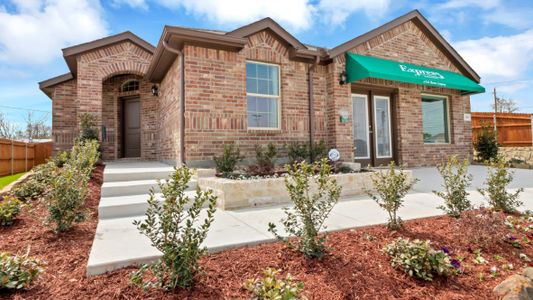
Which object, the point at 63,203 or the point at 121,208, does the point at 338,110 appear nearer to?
the point at 121,208

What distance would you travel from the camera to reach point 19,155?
37.4 ft

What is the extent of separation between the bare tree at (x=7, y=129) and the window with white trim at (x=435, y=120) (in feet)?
91.6

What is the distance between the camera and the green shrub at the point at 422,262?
2.34 m

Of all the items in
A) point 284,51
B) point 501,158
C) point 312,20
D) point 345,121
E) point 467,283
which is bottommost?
point 467,283

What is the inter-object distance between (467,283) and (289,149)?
502 cm

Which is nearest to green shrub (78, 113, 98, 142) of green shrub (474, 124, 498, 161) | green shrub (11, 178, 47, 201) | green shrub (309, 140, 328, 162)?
green shrub (11, 178, 47, 201)

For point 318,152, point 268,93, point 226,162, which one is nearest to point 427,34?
point 318,152

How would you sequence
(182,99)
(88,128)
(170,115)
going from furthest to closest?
(88,128) < (170,115) < (182,99)

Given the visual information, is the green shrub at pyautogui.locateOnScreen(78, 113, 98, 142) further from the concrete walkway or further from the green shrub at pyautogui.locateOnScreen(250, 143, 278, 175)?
the concrete walkway

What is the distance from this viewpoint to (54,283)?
224 cm

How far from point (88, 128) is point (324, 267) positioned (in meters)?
9.25

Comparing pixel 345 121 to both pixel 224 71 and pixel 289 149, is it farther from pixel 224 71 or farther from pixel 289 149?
pixel 224 71

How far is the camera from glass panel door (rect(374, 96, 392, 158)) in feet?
29.1

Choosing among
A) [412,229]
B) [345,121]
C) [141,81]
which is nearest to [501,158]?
[412,229]
